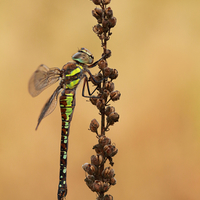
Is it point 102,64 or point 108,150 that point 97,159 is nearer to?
point 108,150

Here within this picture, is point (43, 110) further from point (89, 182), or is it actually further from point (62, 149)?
point (89, 182)

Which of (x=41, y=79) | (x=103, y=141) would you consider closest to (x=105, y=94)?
(x=103, y=141)

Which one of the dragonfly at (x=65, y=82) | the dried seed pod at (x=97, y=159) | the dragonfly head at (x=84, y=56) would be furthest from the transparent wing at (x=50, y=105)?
the dried seed pod at (x=97, y=159)

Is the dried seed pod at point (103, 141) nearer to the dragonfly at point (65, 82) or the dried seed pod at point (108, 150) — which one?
the dried seed pod at point (108, 150)

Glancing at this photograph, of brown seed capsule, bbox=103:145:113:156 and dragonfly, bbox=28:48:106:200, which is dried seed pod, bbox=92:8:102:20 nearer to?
dragonfly, bbox=28:48:106:200

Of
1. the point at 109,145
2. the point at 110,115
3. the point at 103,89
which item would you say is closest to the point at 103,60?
the point at 103,89

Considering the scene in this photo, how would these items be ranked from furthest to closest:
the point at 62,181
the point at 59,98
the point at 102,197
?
the point at 59,98 < the point at 62,181 < the point at 102,197
